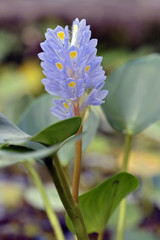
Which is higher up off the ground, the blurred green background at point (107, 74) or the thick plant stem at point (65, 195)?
the thick plant stem at point (65, 195)

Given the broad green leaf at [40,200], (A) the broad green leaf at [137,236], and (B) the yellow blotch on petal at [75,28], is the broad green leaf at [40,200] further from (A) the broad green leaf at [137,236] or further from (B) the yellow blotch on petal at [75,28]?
(B) the yellow blotch on petal at [75,28]

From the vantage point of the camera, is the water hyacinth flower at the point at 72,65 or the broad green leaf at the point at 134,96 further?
the broad green leaf at the point at 134,96

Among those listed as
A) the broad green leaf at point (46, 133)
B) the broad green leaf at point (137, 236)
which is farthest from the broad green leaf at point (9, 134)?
the broad green leaf at point (137, 236)

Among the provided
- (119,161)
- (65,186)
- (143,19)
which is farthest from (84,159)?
(143,19)

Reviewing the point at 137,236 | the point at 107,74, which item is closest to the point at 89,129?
the point at 137,236

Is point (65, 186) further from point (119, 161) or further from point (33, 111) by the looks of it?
point (119, 161)

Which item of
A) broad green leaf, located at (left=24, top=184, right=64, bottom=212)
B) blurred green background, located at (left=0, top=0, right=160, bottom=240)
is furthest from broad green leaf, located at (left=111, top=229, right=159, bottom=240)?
broad green leaf, located at (left=24, top=184, right=64, bottom=212)

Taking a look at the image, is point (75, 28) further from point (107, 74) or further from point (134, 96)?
point (107, 74)
